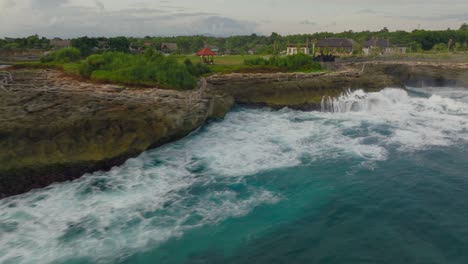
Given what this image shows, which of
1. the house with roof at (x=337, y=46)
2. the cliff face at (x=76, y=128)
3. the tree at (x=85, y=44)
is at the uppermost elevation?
the house with roof at (x=337, y=46)

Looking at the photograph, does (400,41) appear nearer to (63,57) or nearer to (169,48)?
(169,48)

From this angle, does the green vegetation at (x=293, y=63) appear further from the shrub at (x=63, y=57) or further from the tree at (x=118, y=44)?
the tree at (x=118, y=44)

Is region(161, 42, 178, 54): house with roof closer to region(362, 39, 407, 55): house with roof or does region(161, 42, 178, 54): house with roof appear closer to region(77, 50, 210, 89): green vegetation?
region(362, 39, 407, 55): house with roof

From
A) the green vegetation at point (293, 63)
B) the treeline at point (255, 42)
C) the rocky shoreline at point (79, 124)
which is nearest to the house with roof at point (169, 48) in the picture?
the treeline at point (255, 42)

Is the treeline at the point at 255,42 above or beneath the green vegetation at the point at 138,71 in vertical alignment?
above

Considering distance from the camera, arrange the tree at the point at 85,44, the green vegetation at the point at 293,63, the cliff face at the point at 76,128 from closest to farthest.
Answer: the cliff face at the point at 76,128, the green vegetation at the point at 293,63, the tree at the point at 85,44

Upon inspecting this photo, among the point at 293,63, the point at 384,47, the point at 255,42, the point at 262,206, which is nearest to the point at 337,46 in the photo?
the point at 384,47
